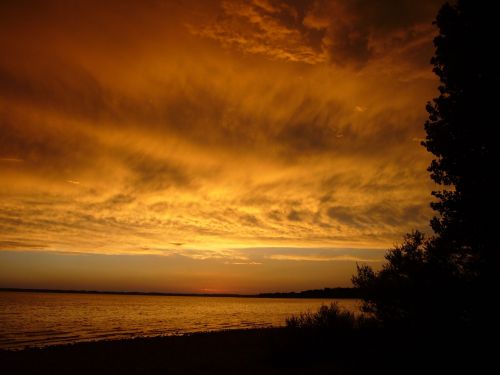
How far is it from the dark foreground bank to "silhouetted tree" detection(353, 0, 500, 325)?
107 cm

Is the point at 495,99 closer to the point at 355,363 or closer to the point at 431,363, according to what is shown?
the point at 431,363

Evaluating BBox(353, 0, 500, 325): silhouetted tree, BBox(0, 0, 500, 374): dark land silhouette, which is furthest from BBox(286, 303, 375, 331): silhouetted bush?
BBox(353, 0, 500, 325): silhouetted tree

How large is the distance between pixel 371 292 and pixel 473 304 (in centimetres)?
463

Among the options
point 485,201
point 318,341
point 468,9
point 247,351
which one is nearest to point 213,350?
point 247,351

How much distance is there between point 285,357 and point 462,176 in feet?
28.6

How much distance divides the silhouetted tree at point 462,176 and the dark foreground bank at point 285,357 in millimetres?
1072

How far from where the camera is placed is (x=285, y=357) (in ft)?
43.0

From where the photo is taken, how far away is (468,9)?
443 inches

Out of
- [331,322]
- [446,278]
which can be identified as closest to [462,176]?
[446,278]

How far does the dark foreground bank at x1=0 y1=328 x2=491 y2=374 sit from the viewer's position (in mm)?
8922

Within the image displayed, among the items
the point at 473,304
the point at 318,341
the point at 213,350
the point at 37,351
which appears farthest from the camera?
the point at 37,351

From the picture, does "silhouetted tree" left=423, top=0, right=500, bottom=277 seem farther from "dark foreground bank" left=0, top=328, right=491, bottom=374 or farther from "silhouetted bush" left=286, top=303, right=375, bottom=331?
"silhouetted bush" left=286, top=303, right=375, bottom=331

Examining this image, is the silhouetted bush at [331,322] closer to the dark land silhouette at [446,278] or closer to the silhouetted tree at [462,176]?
the dark land silhouette at [446,278]

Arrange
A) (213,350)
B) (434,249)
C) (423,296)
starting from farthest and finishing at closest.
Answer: (213,350), (434,249), (423,296)
